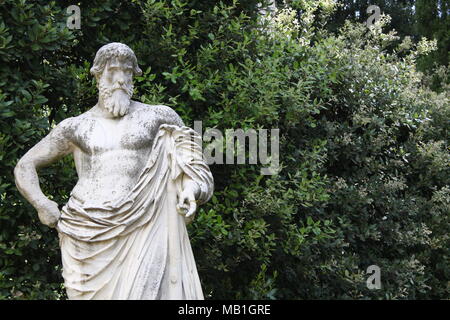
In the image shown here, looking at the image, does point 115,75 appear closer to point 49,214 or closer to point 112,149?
point 112,149

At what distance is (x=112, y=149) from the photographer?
510cm

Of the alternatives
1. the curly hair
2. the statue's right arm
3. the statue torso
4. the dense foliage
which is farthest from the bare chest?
the dense foliage

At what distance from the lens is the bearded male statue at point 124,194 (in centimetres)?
485

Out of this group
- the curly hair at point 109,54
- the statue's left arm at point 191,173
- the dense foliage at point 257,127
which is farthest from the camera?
the dense foliage at point 257,127

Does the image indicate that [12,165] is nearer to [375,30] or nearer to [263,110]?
[263,110]

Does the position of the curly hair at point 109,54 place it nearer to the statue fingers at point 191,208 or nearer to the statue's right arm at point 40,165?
the statue's right arm at point 40,165

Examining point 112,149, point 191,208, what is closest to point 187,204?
point 191,208

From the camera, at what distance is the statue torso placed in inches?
→ 197

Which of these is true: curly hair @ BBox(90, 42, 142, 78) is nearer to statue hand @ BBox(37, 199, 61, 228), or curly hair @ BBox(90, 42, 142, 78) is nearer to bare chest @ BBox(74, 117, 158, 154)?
bare chest @ BBox(74, 117, 158, 154)

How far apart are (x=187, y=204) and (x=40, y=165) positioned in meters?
1.09

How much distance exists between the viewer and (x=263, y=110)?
7.88 meters

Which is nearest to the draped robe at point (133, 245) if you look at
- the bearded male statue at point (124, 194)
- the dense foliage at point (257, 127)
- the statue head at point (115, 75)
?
the bearded male statue at point (124, 194)

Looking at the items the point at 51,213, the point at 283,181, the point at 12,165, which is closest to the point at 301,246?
the point at 283,181

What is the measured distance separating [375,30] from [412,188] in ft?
7.89
